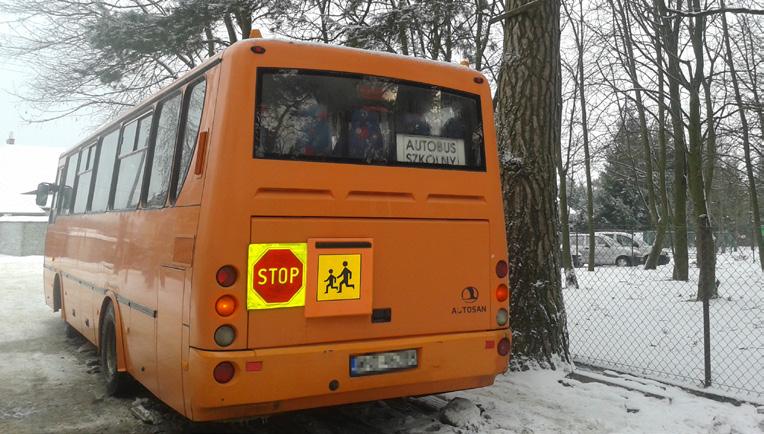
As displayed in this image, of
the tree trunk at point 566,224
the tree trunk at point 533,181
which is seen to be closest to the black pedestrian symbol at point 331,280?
the tree trunk at point 533,181

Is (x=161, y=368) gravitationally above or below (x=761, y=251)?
below

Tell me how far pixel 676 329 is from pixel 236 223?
7392mm

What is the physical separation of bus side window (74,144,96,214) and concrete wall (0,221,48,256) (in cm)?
2373

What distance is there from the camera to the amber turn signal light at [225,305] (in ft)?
11.5

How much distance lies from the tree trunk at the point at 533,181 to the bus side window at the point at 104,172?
408 centimetres

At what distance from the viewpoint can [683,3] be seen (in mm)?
11672

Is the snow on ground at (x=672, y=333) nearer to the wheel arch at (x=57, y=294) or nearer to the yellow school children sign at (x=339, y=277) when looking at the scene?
the yellow school children sign at (x=339, y=277)

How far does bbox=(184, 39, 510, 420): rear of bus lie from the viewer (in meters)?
3.56

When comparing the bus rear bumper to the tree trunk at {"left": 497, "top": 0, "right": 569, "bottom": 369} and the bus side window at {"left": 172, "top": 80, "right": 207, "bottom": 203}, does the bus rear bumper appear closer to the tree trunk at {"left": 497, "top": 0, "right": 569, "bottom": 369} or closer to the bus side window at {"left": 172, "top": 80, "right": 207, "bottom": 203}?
the bus side window at {"left": 172, "top": 80, "right": 207, "bottom": 203}

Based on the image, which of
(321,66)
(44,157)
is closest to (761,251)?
(321,66)

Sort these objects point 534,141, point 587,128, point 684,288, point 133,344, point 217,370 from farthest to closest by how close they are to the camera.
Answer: point 587,128 → point 684,288 → point 534,141 → point 133,344 → point 217,370

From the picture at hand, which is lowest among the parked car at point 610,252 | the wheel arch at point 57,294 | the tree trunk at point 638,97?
the wheel arch at point 57,294

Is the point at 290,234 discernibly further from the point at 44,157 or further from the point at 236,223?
the point at 44,157

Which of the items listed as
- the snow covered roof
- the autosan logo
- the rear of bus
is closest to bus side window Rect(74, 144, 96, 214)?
the rear of bus
